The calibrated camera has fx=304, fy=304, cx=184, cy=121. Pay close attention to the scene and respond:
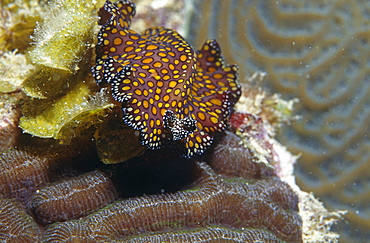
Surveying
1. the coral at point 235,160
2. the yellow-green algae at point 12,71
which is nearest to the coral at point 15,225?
the yellow-green algae at point 12,71

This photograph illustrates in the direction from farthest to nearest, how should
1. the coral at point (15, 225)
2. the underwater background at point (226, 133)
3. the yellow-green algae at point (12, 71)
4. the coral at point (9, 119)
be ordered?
the yellow-green algae at point (12, 71), the coral at point (9, 119), the underwater background at point (226, 133), the coral at point (15, 225)

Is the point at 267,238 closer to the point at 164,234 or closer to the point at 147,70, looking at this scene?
the point at 164,234

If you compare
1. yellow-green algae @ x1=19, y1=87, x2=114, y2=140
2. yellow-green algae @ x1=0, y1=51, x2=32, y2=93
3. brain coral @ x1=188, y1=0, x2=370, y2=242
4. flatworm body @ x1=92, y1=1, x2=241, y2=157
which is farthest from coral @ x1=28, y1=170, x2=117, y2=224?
brain coral @ x1=188, y1=0, x2=370, y2=242

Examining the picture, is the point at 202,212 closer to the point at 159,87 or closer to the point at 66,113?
the point at 159,87

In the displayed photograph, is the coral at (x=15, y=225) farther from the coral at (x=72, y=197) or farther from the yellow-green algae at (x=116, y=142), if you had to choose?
the yellow-green algae at (x=116, y=142)

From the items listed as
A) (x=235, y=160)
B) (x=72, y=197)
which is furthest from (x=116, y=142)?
(x=235, y=160)

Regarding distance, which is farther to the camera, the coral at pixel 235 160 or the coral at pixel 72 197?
the coral at pixel 235 160

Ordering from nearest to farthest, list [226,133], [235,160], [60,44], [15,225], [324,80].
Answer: [15,225] → [60,44] → [235,160] → [226,133] → [324,80]
